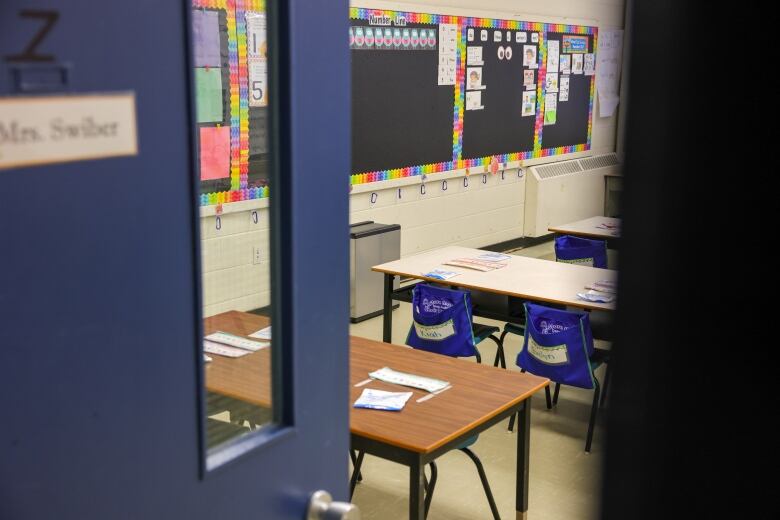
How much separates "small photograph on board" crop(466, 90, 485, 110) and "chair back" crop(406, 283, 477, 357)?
3.84 m

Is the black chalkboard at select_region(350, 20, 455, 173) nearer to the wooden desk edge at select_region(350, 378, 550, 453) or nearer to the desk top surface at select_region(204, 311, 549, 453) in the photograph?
the desk top surface at select_region(204, 311, 549, 453)

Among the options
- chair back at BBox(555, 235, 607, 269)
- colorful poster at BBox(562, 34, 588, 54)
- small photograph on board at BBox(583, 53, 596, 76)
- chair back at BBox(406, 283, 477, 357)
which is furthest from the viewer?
small photograph on board at BBox(583, 53, 596, 76)

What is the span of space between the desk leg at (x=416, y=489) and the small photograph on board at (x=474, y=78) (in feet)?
18.7

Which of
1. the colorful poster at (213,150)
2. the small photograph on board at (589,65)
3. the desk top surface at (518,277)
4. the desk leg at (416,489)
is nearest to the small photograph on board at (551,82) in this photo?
the small photograph on board at (589,65)

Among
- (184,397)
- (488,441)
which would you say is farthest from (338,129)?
(488,441)

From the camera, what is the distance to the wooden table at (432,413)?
279 centimetres

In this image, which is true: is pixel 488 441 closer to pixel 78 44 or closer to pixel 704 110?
pixel 78 44

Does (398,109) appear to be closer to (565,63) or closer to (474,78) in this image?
(474,78)

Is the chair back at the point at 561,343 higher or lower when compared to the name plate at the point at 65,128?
lower

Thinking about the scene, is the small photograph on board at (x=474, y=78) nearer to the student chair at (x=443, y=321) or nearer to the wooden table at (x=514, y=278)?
the wooden table at (x=514, y=278)

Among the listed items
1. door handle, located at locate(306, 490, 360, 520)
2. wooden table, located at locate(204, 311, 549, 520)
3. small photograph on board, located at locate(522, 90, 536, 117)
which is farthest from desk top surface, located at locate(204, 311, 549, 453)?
small photograph on board, located at locate(522, 90, 536, 117)

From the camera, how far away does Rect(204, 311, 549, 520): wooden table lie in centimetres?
279

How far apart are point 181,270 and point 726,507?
3.10 ft

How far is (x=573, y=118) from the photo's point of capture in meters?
9.86
